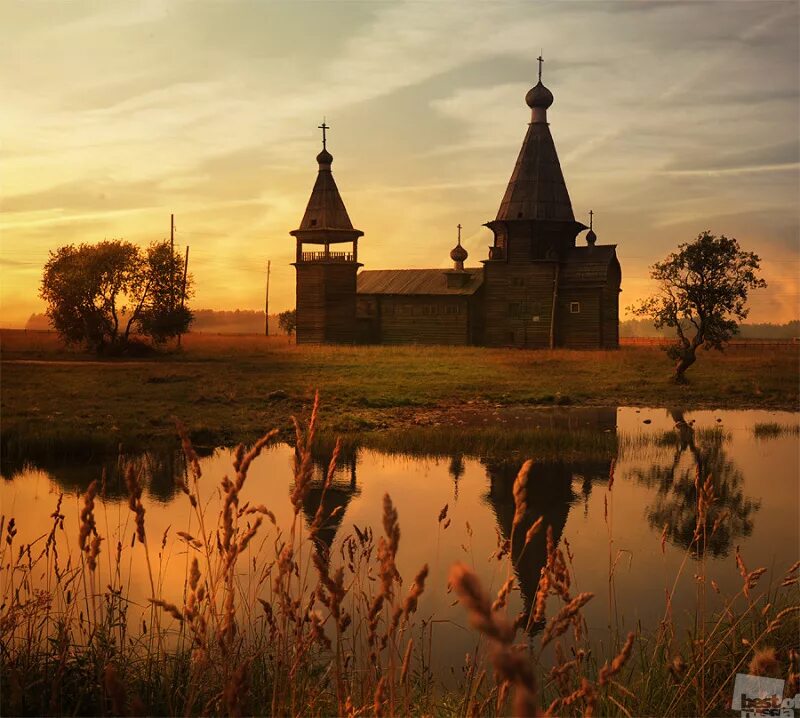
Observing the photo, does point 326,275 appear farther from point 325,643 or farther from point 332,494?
point 325,643

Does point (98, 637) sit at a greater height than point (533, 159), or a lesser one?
lesser

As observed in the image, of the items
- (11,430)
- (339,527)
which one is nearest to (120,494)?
(339,527)

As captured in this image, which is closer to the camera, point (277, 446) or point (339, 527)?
point (339, 527)

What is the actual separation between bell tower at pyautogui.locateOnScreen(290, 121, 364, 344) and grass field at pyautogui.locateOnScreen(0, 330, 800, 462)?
25.6ft

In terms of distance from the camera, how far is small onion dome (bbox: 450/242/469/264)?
49.8 m

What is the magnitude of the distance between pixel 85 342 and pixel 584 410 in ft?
102

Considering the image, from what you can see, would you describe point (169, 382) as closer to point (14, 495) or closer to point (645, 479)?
point (14, 495)

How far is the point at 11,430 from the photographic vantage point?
14148mm

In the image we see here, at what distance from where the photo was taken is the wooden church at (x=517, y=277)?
4531 centimetres

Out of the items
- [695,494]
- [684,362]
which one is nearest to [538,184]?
[684,362]

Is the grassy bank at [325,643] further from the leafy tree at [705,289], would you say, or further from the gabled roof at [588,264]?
the gabled roof at [588,264]

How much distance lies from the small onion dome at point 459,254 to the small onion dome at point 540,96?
9321 mm

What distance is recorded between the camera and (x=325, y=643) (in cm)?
247

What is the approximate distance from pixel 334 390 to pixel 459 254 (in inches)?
1131
